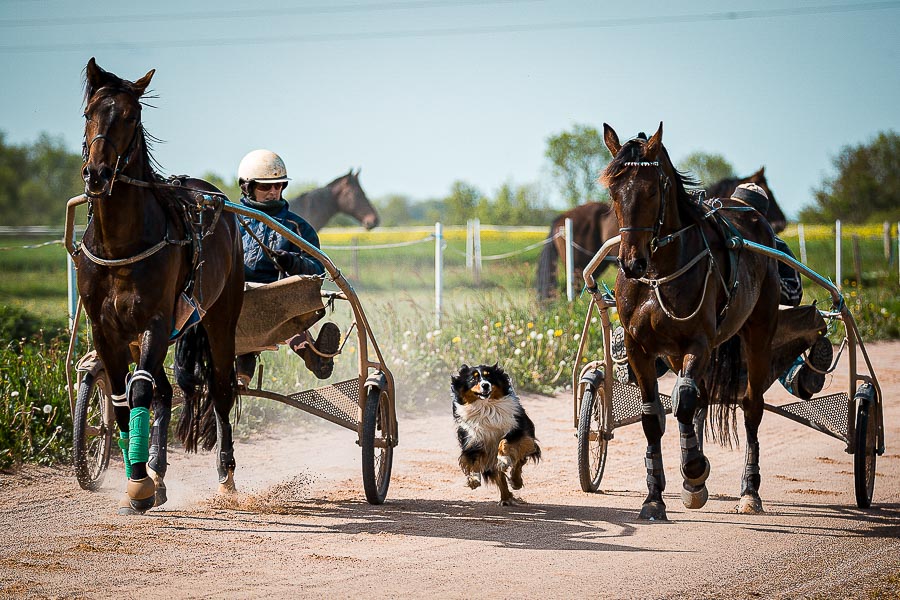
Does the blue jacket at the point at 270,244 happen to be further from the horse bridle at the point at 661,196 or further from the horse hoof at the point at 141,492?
the horse bridle at the point at 661,196

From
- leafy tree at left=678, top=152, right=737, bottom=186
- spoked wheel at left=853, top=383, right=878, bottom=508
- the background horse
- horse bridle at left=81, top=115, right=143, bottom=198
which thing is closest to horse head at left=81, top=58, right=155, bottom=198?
horse bridle at left=81, top=115, right=143, bottom=198

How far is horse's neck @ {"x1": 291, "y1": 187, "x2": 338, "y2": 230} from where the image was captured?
16359 millimetres

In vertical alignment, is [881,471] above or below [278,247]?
below

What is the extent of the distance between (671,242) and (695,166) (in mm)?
62804

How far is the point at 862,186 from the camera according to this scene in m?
49.9

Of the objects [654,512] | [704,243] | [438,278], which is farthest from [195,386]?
[438,278]

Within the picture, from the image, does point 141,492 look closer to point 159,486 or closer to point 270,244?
point 159,486

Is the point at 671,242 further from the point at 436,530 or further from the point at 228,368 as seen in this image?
the point at 228,368

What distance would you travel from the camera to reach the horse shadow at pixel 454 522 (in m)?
5.35

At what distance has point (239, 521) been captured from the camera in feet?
18.8

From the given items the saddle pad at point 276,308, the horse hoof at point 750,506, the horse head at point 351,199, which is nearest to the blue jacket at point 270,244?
the saddle pad at point 276,308

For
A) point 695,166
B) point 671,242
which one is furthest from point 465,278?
point 695,166

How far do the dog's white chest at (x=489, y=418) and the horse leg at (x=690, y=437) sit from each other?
1.24 m

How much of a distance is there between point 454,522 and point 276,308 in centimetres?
176
